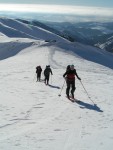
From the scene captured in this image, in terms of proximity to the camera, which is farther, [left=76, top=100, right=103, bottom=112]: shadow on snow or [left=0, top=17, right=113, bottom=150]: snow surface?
[left=76, top=100, right=103, bottom=112]: shadow on snow

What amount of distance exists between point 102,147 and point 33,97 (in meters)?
8.34

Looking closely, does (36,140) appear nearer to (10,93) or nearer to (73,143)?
(73,143)

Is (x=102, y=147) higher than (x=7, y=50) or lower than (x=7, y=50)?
higher

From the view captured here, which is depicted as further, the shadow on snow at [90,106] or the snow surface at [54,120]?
the shadow on snow at [90,106]

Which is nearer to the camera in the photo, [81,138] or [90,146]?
[90,146]

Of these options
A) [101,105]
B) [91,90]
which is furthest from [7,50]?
[101,105]

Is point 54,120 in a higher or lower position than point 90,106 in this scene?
higher

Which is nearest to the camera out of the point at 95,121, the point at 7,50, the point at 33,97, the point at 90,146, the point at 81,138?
the point at 90,146

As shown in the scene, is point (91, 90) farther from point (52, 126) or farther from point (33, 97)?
point (52, 126)

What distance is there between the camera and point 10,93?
18.8 metres

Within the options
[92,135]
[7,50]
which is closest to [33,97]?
[92,135]

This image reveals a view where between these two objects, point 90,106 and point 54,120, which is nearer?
point 54,120

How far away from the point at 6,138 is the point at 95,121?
4.19 m

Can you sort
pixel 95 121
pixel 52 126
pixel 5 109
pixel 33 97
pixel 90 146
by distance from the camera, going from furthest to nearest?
pixel 33 97 → pixel 5 109 → pixel 95 121 → pixel 52 126 → pixel 90 146
